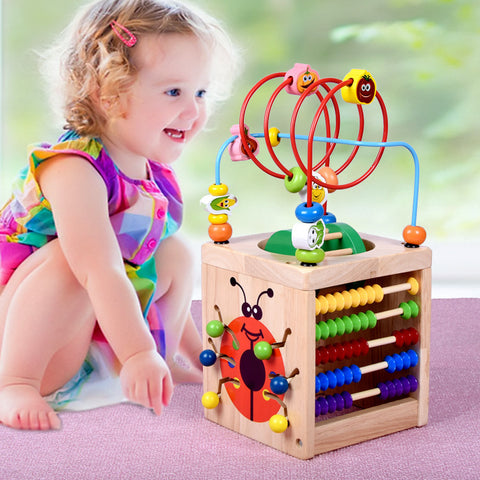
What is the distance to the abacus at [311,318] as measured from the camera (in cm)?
113

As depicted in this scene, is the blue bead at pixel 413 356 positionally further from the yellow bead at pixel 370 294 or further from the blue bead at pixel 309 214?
the blue bead at pixel 309 214

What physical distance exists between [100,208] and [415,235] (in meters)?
0.45

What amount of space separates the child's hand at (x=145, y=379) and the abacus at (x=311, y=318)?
0.34 feet

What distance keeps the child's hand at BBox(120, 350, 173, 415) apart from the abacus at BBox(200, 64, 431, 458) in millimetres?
103

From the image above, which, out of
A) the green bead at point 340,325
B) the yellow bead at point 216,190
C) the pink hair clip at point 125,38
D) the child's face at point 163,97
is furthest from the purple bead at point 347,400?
the pink hair clip at point 125,38

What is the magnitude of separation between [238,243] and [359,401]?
0.30 m

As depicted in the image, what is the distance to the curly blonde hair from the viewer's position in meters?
1.33

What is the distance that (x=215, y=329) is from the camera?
123 centimetres

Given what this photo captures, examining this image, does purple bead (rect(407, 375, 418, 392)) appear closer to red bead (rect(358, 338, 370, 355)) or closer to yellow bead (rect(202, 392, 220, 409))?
red bead (rect(358, 338, 370, 355))

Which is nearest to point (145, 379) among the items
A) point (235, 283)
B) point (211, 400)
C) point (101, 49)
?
point (211, 400)

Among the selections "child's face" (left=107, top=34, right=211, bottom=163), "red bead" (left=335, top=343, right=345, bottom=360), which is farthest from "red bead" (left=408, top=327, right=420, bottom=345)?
"child's face" (left=107, top=34, right=211, bottom=163)

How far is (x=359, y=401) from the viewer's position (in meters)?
1.33

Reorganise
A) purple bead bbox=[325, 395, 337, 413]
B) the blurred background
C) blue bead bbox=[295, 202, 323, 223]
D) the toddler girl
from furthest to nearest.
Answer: the blurred background
the toddler girl
purple bead bbox=[325, 395, 337, 413]
blue bead bbox=[295, 202, 323, 223]

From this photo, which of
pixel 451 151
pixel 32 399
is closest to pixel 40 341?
pixel 32 399
